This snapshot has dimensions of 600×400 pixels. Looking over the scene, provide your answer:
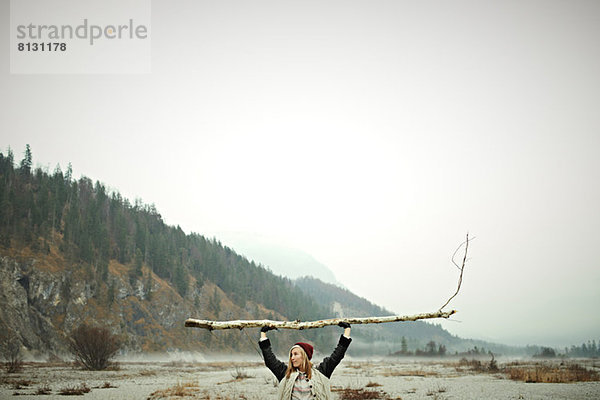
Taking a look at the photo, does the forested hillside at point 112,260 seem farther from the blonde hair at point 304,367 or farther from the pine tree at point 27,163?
the blonde hair at point 304,367

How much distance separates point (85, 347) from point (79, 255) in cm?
5290

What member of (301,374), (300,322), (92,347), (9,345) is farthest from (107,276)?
(301,374)

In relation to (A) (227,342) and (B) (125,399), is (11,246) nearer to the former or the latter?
(A) (227,342)

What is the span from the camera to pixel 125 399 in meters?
17.2

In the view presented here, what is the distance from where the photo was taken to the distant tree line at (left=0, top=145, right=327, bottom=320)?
79.0m

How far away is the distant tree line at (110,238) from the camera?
79.0 metres

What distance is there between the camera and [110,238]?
97500mm

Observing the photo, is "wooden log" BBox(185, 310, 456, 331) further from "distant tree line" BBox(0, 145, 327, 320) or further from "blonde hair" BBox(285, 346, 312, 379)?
"distant tree line" BBox(0, 145, 327, 320)

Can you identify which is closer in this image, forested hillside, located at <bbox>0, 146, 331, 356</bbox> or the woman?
the woman

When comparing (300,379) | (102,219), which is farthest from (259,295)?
(300,379)

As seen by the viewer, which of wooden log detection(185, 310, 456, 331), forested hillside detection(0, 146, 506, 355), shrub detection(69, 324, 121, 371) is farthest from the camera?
forested hillside detection(0, 146, 506, 355)

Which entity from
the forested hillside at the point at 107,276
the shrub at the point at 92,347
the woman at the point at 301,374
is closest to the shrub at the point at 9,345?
the forested hillside at the point at 107,276

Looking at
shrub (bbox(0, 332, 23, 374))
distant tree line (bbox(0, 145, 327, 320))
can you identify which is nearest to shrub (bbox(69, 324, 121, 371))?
shrub (bbox(0, 332, 23, 374))

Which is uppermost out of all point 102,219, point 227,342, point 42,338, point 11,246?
point 102,219
